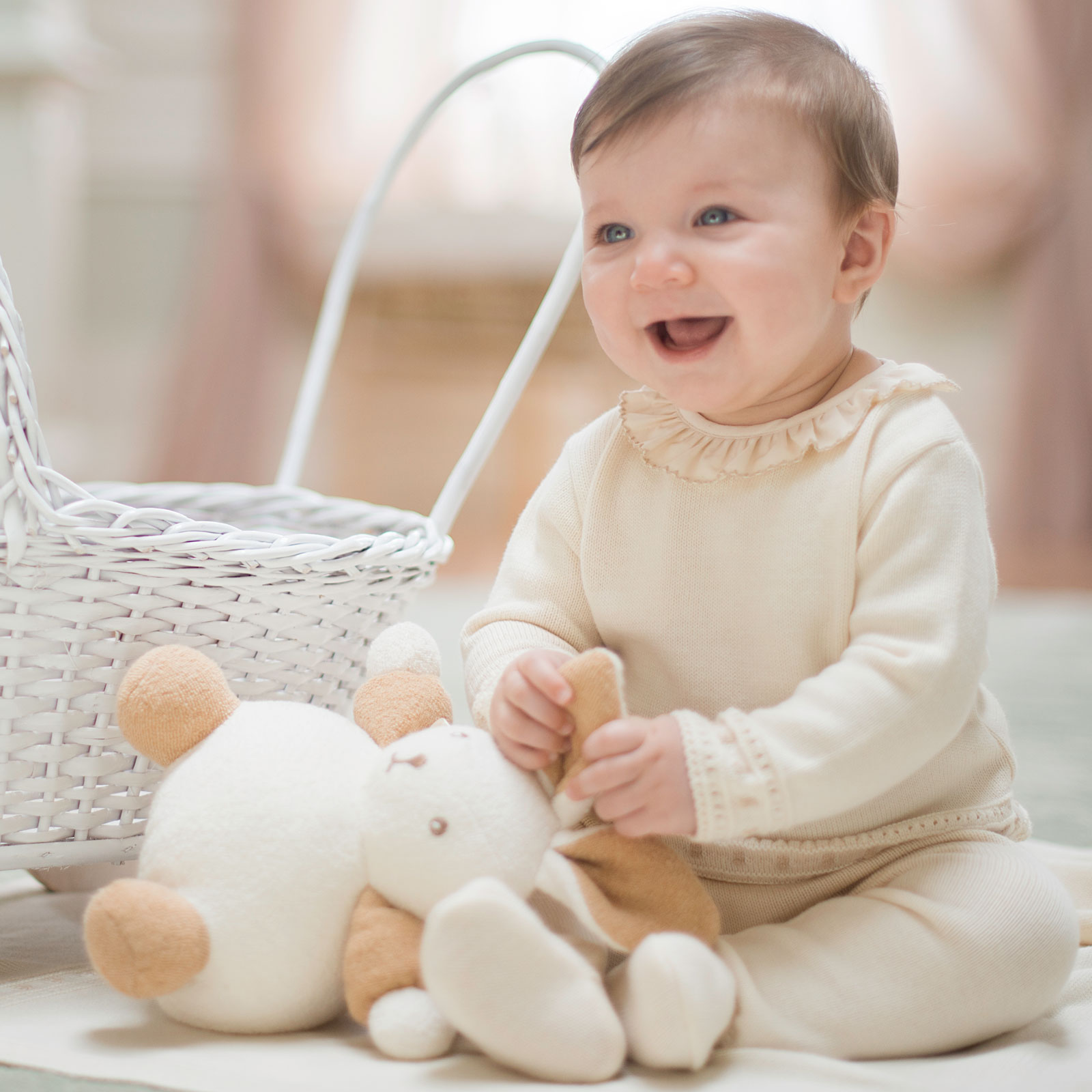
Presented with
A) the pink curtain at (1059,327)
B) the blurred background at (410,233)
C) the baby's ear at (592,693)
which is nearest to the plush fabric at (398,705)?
the baby's ear at (592,693)

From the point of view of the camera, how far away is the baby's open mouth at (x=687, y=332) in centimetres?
67

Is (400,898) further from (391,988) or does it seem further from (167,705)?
(167,705)

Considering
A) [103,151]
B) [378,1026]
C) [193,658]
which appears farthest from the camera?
[103,151]

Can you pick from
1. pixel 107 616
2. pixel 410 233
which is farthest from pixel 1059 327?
pixel 107 616

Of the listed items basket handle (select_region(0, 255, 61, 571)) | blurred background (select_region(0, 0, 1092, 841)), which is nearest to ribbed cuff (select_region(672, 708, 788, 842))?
basket handle (select_region(0, 255, 61, 571))

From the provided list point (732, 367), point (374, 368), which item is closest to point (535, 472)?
point (374, 368)

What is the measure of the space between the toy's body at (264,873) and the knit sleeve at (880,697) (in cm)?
18

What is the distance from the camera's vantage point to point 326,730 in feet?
2.10

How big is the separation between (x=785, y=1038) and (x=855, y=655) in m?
0.18

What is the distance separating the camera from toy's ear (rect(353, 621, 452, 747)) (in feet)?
2.19

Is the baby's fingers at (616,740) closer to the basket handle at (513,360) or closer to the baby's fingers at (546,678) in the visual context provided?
the baby's fingers at (546,678)

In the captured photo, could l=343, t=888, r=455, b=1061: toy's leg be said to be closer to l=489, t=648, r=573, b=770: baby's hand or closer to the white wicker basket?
l=489, t=648, r=573, b=770: baby's hand

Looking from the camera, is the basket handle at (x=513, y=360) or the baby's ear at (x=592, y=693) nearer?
the baby's ear at (x=592, y=693)

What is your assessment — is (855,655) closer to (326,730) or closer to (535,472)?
(326,730)
